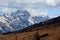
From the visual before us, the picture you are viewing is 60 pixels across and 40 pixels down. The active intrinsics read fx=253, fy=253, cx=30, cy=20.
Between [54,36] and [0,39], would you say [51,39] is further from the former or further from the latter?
[0,39]

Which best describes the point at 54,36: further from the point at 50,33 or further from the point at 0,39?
the point at 0,39

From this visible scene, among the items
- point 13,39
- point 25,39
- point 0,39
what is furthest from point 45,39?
point 0,39

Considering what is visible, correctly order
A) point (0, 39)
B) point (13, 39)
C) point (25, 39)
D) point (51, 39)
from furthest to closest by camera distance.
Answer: point (0, 39) < point (13, 39) < point (25, 39) < point (51, 39)

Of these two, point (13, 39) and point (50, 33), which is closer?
point (50, 33)

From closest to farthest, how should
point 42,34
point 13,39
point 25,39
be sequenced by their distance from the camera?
point 42,34 < point 25,39 < point 13,39

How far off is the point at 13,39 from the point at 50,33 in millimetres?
15093

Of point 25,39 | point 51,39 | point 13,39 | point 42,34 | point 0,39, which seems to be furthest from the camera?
point 0,39

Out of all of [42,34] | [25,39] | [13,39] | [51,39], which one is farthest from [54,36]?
[13,39]

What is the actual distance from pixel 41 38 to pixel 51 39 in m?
3.15

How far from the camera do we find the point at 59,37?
2025 inches

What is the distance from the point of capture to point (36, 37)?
5600cm

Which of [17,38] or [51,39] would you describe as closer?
[51,39]

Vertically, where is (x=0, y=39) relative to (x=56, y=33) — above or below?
below

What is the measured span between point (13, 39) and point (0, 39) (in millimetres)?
8191
